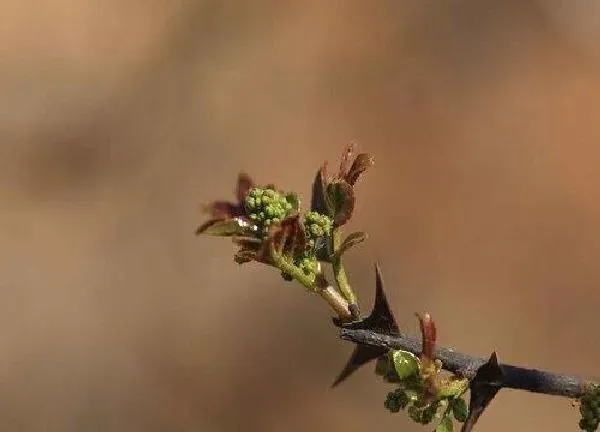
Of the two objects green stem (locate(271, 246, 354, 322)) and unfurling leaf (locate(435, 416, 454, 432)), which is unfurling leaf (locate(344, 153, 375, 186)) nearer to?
green stem (locate(271, 246, 354, 322))

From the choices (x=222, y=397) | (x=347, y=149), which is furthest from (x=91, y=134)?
(x=347, y=149)

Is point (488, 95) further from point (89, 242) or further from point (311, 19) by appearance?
point (89, 242)

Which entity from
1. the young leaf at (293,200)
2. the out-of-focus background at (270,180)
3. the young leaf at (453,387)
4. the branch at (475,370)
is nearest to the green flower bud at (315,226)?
the young leaf at (293,200)

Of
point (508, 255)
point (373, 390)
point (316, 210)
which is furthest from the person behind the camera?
point (508, 255)

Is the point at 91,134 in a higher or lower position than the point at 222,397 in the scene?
higher

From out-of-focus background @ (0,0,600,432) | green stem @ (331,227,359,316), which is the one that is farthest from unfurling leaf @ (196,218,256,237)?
out-of-focus background @ (0,0,600,432)

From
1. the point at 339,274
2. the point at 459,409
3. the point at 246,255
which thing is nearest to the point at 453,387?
the point at 459,409

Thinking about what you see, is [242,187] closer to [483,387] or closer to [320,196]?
[320,196]
